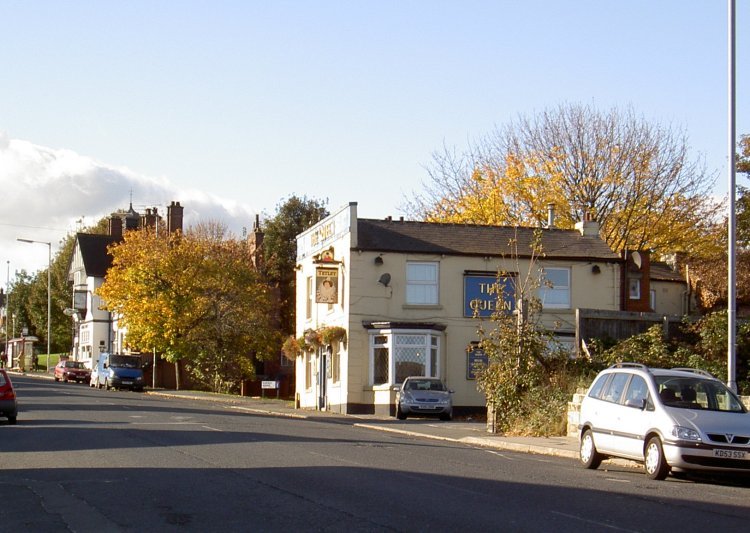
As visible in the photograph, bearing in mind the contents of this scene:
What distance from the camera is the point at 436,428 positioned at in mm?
A: 30500

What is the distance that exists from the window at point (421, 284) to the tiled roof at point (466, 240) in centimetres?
63

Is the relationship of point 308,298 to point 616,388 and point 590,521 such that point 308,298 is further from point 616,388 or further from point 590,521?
point 590,521

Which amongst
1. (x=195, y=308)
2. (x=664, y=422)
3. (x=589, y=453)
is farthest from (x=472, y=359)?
(x=664, y=422)

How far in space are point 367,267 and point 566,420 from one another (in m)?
15.0

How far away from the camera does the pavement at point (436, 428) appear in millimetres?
22969

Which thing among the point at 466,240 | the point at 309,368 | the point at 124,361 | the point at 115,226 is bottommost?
the point at 124,361

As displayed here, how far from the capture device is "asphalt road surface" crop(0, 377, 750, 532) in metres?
11.2

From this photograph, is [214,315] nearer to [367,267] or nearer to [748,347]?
[367,267]

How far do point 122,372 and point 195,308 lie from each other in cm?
540

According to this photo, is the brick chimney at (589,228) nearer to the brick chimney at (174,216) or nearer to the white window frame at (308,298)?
the white window frame at (308,298)

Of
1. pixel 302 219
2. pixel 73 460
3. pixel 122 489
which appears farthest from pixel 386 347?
pixel 302 219

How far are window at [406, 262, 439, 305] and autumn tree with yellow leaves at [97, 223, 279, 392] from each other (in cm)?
2152

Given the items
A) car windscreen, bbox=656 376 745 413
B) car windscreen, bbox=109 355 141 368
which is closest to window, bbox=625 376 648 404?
car windscreen, bbox=656 376 745 413

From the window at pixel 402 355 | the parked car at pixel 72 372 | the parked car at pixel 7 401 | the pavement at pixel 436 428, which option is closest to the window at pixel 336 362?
the pavement at pixel 436 428
